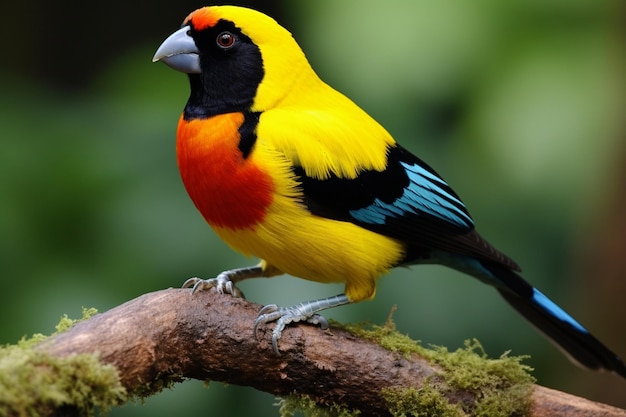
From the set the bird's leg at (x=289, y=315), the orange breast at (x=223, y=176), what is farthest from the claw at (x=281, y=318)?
the orange breast at (x=223, y=176)

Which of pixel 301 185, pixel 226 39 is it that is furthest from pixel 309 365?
pixel 226 39

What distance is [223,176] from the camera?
333cm

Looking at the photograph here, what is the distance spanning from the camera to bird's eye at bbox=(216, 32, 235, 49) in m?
3.67

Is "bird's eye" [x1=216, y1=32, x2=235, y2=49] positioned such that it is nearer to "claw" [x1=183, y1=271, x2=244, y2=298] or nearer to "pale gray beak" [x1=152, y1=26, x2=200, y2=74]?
"pale gray beak" [x1=152, y1=26, x2=200, y2=74]

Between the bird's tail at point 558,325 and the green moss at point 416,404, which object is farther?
the bird's tail at point 558,325

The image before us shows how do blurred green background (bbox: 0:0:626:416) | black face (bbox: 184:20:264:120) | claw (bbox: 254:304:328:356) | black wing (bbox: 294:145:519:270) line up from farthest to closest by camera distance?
blurred green background (bbox: 0:0:626:416), black face (bbox: 184:20:264:120), black wing (bbox: 294:145:519:270), claw (bbox: 254:304:328:356)

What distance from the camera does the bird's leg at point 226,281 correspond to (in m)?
3.21

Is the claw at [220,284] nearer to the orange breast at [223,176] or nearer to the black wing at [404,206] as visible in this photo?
the orange breast at [223,176]

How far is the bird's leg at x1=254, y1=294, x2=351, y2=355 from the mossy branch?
3 centimetres

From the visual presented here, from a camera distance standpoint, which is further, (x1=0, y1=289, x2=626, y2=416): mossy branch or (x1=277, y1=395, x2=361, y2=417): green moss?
(x1=277, y1=395, x2=361, y2=417): green moss

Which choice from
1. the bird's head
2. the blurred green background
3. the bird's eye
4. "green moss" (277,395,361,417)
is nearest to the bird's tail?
the blurred green background

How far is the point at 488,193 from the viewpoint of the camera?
192 inches

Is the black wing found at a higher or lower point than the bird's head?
lower

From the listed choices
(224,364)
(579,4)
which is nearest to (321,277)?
(224,364)
